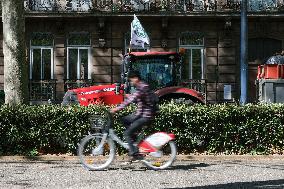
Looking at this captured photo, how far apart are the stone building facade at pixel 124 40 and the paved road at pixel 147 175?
50.0 feet

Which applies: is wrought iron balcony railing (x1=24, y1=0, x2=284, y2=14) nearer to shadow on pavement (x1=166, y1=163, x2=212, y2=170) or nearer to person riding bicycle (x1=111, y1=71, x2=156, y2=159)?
shadow on pavement (x1=166, y1=163, x2=212, y2=170)

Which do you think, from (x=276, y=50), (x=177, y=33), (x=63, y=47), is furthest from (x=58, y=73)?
(x=276, y=50)

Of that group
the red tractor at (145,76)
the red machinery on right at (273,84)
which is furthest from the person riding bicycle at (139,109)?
the red machinery on right at (273,84)

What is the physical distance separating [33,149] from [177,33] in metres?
15.9

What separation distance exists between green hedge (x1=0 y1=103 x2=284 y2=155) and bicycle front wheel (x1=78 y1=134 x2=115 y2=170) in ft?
5.61

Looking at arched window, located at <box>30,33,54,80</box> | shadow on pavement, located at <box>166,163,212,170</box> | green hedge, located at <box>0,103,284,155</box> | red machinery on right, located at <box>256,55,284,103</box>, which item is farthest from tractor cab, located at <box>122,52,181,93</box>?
arched window, located at <box>30,33,54,80</box>

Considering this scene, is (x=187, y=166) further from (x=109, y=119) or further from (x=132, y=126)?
(x=109, y=119)

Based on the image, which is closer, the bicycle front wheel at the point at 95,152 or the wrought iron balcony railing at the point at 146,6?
the bicycle front wheel at the point at 95,152

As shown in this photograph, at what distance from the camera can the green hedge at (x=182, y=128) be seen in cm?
1163

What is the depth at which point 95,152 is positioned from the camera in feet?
32.6

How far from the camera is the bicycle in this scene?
9.83 metres

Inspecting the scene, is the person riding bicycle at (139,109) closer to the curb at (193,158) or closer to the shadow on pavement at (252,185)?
the curb at (193,158)

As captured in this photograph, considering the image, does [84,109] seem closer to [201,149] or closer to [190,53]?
[201,149]

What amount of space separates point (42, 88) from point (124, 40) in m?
4.66
